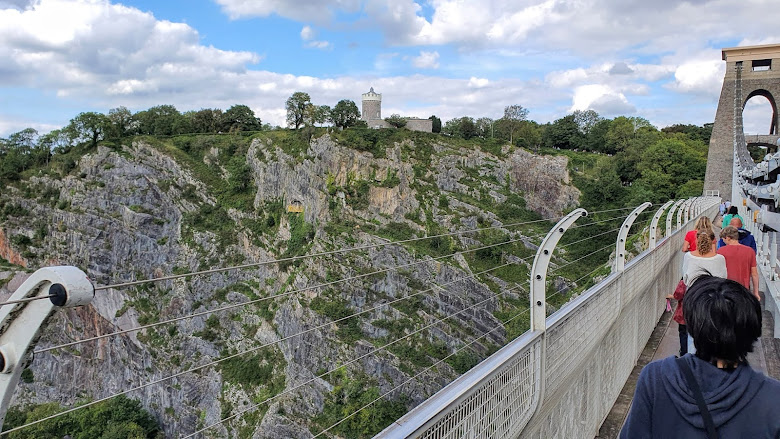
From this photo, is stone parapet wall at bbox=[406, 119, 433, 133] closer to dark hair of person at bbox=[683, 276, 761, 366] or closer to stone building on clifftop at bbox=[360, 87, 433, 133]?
stone building on clifftop at bbox=[360, 87, 433, 133]

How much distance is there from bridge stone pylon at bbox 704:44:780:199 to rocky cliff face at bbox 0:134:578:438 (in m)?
10.6

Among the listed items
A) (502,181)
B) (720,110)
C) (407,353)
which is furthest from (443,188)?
(720,110)

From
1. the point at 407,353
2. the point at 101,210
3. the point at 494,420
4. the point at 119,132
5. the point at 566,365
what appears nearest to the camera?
the point at 494,420

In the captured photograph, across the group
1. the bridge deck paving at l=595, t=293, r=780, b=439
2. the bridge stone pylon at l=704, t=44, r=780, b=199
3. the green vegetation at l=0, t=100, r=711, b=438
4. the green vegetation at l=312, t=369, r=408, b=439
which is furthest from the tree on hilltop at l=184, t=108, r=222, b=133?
the bridge deck paving at l=595, t=293, r=780, b=439

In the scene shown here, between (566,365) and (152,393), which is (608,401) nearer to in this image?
(566,365)

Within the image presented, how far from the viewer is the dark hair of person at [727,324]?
5.05ft

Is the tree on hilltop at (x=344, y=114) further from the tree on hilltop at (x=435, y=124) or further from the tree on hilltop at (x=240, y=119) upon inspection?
the tree on hilltop at (x=240, y=119)

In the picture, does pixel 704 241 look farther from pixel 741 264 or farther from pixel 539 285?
pixel 539 285

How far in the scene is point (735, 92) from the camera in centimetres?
3866

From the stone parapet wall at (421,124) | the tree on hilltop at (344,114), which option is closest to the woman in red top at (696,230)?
the tree on hilltop at (344,114)

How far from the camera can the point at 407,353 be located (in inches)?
1170

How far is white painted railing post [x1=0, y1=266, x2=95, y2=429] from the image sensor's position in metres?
1.27

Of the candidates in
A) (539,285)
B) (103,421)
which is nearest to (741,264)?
(539,285)

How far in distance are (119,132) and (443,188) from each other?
130 ft
